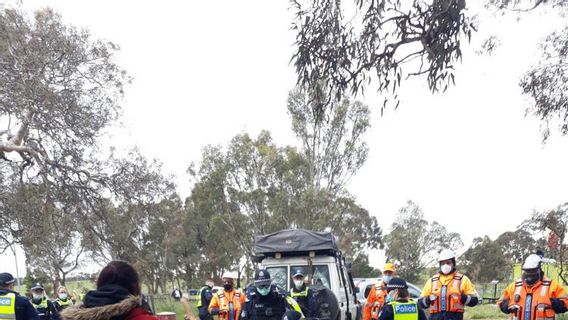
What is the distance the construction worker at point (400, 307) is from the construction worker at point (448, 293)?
2243mm

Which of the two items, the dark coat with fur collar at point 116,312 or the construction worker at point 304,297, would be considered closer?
the dark coat with fur collar at point 116,312

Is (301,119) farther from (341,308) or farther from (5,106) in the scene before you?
(341,308)

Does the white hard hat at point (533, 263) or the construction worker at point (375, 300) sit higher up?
the white hard hat at point (533, 263)

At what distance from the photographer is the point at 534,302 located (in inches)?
328

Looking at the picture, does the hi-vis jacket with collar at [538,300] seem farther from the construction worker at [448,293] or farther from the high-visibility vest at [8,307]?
the high-visibility vest at [8,307]

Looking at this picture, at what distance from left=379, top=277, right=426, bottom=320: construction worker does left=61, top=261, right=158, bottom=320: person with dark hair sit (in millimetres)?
3971

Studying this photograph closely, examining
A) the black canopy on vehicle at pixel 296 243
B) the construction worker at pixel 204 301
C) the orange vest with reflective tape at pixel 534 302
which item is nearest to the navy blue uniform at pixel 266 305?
the orange vest with reflective tape at pixel 534 302

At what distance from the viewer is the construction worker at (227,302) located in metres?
11.7

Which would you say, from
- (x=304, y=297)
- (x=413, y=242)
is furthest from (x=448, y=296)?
(x=413, y=242)

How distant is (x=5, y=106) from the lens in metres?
17.2

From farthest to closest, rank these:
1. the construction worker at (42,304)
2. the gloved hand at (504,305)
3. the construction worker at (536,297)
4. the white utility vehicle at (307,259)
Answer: the white utility vehicle at (307,259)
the construction worker at (42,304)
the gloved hand at (504,305)
the construction worker at (536,297)

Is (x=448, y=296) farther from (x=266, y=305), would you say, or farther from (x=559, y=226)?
(x=559, y=226)

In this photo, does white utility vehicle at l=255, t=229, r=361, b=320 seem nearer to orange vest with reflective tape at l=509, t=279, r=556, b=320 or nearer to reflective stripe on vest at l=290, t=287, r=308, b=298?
reflective stripe on vest at l=290, t=287, r=308, b=298

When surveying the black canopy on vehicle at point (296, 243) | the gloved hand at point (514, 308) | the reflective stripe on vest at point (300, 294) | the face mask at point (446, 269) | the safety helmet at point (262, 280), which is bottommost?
the gloved hand at point (514, 308)
